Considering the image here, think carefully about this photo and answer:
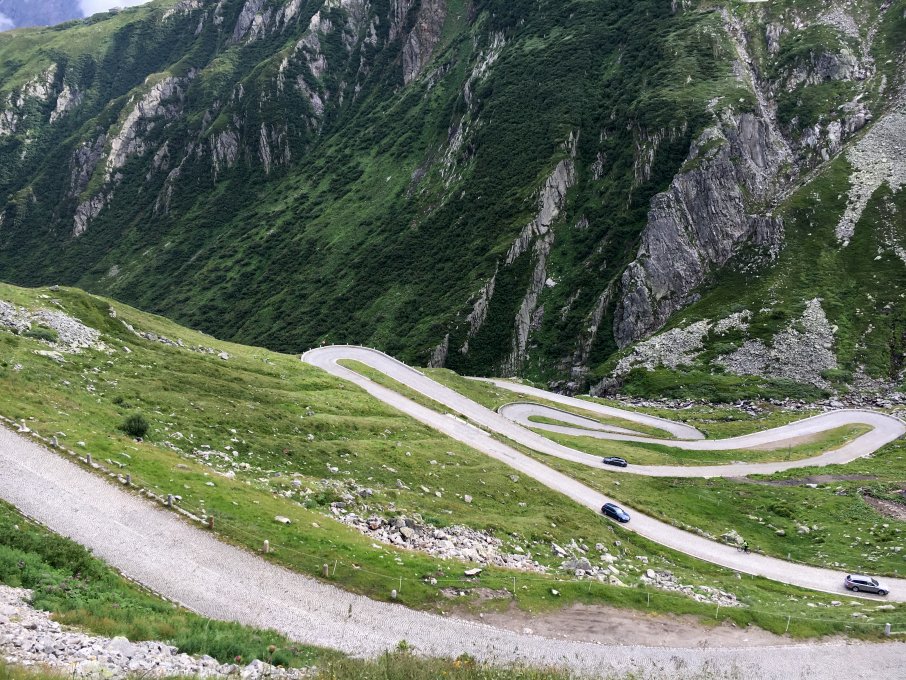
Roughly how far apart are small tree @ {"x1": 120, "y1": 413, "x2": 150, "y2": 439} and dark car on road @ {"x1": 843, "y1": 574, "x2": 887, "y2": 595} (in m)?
51.4

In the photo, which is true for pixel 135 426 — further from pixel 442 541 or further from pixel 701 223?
pixel 701 223

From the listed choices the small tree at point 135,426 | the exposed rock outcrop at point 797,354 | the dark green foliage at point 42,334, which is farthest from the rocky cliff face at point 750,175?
the small tree at point 135,426

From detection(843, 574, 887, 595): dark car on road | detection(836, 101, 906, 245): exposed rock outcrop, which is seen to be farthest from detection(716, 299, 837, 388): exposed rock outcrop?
detection(843, 574, 887, 595): dark car on road

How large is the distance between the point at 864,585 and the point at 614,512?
1817 centimetres

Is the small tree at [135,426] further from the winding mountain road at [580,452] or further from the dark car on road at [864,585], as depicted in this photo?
the dark car on road at [864,585]

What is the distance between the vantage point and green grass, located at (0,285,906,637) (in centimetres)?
3055

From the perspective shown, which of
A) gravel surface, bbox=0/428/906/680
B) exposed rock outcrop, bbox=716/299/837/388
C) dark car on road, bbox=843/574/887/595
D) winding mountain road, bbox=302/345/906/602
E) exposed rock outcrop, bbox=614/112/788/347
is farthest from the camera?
exposed rock outcrop, bbox=614/112/788/347

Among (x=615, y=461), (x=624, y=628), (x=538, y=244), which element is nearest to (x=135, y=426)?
(x=624, y=628)

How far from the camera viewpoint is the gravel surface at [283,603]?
80.4 ft

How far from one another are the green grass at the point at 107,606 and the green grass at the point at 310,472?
248 inches

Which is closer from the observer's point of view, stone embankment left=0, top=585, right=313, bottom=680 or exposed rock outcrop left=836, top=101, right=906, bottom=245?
stone embankment left=0, top=585, right=313, bottom=680

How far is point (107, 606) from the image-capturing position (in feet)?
66.4

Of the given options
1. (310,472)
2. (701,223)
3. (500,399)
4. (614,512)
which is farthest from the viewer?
(701,223)

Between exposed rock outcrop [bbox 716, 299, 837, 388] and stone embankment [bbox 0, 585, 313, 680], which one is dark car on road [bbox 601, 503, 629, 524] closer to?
stone embankment [bbox 0, 585, 313, 680]
